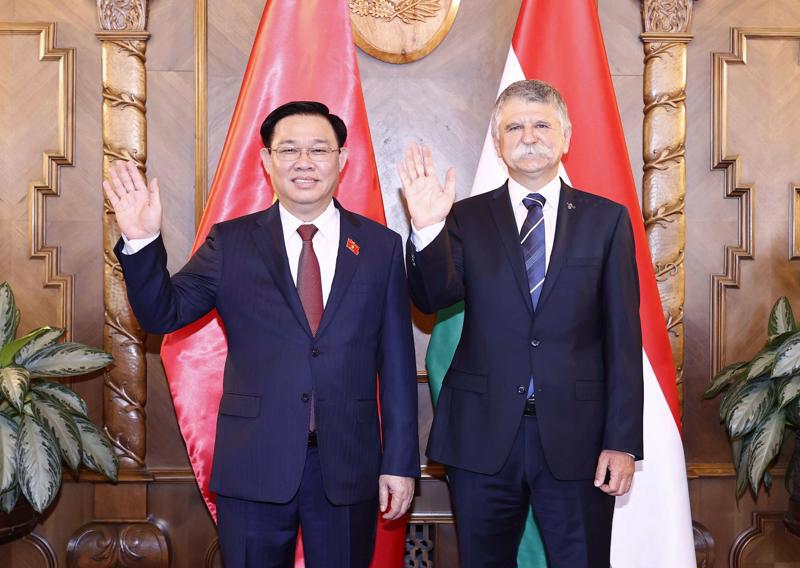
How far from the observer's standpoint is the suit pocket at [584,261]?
2076 mm

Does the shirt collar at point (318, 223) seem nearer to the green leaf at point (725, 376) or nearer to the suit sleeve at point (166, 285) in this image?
the suit sleeve at point (166, 285)

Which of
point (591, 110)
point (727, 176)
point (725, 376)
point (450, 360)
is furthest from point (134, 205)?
point (727, 176)

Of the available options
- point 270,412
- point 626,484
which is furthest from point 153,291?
point 626,484

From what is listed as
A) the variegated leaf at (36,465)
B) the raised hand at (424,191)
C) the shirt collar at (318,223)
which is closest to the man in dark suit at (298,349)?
the shirt collar at (318,223)

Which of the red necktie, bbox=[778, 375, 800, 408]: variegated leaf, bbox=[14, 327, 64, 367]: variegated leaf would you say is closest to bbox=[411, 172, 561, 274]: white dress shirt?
the red necktie

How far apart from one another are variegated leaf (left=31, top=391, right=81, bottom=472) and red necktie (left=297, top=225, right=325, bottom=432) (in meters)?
1.12

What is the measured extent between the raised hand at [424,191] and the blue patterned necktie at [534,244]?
283 millimetres

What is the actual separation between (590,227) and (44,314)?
218 cm

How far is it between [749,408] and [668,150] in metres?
1.03

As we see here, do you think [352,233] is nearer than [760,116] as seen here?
Yes

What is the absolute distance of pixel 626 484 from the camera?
6.66 ft

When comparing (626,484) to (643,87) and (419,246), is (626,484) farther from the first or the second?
(643,87)

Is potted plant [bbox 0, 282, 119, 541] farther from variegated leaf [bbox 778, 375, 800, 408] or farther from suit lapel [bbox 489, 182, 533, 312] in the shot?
variegated leaf [bbox 778, 375, 800, 408]

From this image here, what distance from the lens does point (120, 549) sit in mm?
3104
